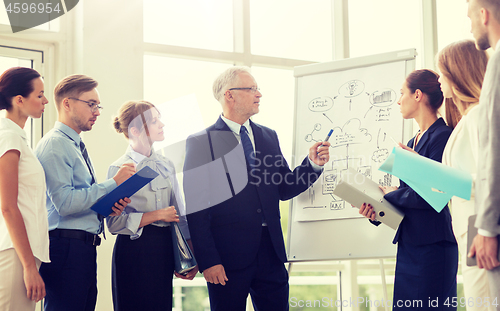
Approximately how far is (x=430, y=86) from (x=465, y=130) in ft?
1.94

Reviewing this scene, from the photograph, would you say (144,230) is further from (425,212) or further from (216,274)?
(425,212)

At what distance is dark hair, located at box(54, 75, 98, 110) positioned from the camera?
6.65 ft

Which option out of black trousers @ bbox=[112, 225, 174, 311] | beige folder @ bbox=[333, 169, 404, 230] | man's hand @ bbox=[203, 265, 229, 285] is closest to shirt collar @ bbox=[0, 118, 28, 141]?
black trousers @ bbox=[112, 225, 174, 311]

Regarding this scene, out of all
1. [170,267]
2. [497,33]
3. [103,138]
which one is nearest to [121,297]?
[170,267]

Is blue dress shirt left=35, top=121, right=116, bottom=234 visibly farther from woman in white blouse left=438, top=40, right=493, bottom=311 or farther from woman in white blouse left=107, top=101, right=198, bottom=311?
woman in white blouse left=438, top=40, right=493, bottom=311

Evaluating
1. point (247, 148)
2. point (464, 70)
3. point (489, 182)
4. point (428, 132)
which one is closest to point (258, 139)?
point (247, 148)

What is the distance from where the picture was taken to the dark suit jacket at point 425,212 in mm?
1946

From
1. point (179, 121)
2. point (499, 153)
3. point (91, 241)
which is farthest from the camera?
point (179, 121)

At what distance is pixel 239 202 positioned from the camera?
219cm

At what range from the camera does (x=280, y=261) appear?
2205 millimetres

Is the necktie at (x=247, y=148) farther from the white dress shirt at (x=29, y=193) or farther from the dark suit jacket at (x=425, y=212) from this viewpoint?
the white dress shirt at (x=29, y=193)

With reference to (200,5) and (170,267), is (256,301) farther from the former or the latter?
(200,5)

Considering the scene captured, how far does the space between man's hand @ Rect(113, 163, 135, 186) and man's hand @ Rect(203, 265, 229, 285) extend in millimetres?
599

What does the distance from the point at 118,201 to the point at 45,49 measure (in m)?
1.64
